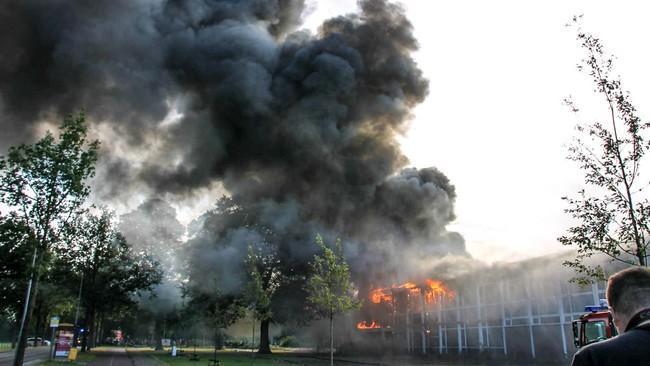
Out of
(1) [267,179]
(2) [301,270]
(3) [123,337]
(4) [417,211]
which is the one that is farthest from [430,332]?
(3) [123,337]

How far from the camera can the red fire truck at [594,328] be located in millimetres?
11297

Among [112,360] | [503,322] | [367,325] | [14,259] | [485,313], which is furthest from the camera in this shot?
[367,325]

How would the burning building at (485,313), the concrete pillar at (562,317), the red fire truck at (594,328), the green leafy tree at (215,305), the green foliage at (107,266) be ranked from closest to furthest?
the red fire truck at (594,328)
the concrete pillar at (562,317)
the burning building at (485,313)
the green leafy tree at (215,305)
the green foliage at (107,266)

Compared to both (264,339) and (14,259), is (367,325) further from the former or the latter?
(14,259)

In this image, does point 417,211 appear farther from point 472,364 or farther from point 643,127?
point 643,127

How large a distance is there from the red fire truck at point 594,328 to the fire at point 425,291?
25259 mm

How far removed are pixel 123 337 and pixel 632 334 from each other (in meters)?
109

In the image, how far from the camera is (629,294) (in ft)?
A: 7.96

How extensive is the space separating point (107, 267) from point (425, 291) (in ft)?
101

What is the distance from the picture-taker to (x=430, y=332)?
38.6 meters

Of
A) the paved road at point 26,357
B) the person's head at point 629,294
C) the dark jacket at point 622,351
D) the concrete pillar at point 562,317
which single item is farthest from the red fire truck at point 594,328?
the paved road at point 26,357

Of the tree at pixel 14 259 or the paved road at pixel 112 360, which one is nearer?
the tree at pixel 14 259

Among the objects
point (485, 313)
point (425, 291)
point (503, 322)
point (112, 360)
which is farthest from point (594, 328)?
point (112, 360)

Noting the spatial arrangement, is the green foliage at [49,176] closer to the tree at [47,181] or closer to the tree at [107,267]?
Answer: the tree at [47,181]
